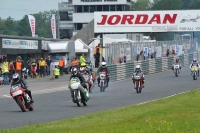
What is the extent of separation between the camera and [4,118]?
1798cm

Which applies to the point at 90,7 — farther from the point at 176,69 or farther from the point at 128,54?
the point at 176,69

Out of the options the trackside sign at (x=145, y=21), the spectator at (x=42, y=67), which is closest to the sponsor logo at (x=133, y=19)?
the trackside sign at (x=145, y=21)

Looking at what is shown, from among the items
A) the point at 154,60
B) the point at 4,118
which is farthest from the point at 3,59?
the point at 4,118

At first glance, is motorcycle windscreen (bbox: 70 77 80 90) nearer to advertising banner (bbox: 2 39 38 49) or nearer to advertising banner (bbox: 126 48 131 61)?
advertising banner (bbox: 126 48 131 61)

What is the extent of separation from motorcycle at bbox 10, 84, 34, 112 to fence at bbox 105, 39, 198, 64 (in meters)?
19.9

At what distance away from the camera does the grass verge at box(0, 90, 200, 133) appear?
11.9m

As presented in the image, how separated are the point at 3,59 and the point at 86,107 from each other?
24963 mm

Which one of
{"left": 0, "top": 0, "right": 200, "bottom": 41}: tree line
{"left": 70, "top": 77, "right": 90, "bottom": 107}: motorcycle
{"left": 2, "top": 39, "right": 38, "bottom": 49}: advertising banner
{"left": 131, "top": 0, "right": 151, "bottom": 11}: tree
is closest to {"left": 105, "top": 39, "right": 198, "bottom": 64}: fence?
{"left": 2, "top": 39, "right": 38, "bottom": 49}: advertising banner

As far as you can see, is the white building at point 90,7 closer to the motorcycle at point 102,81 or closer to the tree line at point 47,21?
the tree line at point 47,21

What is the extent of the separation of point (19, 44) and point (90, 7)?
53005mm

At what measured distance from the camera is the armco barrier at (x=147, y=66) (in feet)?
134

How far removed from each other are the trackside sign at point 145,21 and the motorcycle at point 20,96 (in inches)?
1582

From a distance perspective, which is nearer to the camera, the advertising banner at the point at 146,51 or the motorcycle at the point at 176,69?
the motorcycle at the point at 176,69

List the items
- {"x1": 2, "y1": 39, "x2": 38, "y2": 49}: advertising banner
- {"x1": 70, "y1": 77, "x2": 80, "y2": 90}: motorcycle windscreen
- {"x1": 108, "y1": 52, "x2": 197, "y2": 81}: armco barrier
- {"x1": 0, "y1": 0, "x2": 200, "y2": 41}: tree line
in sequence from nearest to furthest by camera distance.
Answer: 1. {"x1": 70, "y1": 77, "x2": 80, "y2": 90}: motorcycle windscreen
2. {"x1": 108, "y1": 52, "x2": 197, "y2": 81}: armco barrier
3. {"x1": 2, "y1": 39, "x2": 38, "y2": 49}: advertising banner
4. {"x1": 0, "y1": 0, "x2": 200, "y2": 41}: tree line
